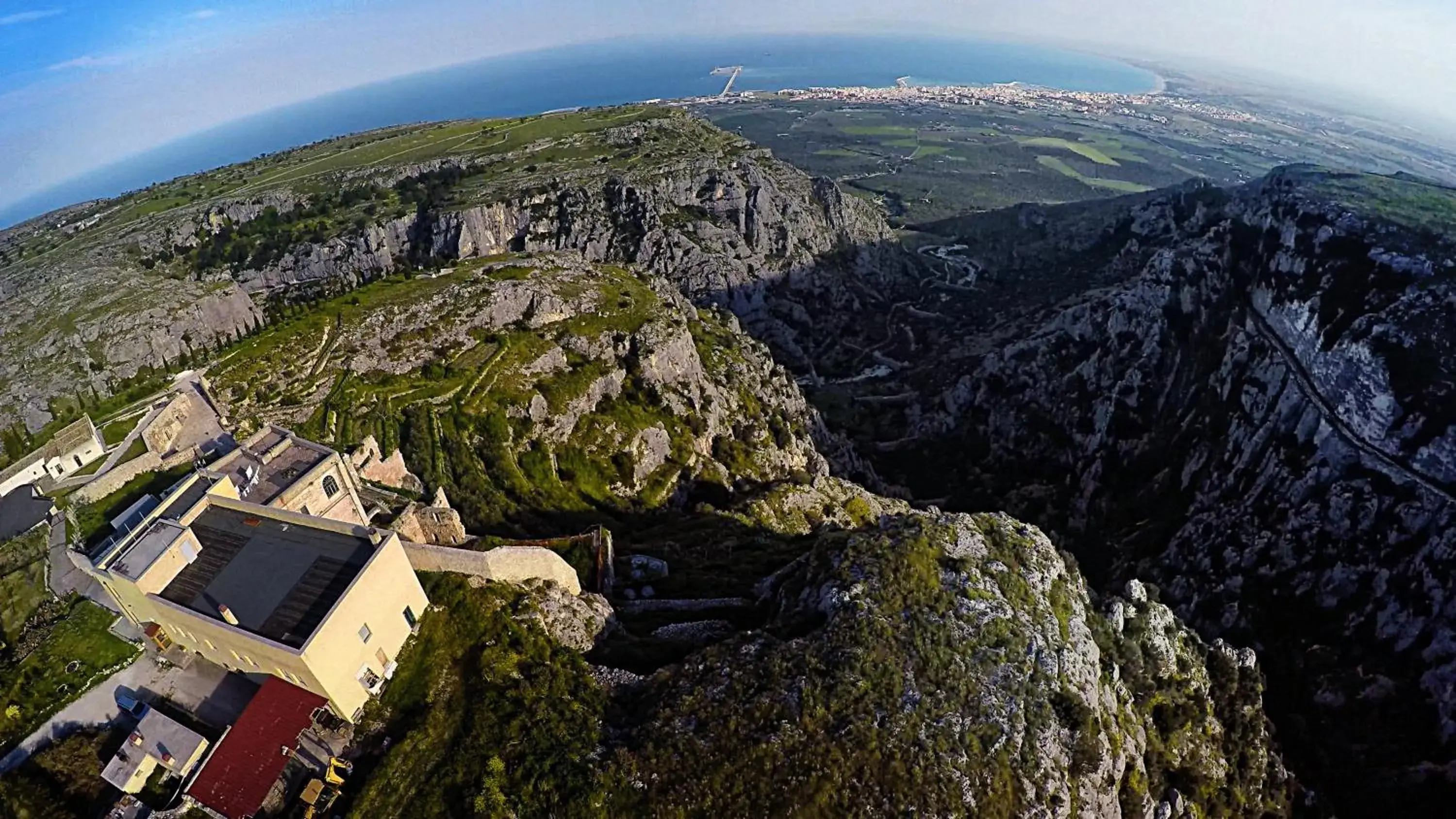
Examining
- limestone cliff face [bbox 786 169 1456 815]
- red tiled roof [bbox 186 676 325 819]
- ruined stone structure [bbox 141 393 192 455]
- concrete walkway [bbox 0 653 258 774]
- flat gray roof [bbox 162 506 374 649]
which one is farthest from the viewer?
limestone cliff face [bbox 786 169 1456 815]

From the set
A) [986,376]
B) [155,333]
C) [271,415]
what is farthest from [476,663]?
[986,376]

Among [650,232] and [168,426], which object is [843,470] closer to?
[650,232]

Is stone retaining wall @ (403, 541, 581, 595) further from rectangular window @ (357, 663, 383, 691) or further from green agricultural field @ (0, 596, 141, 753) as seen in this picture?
green agricultural field @ (0, 596, 141, 753)

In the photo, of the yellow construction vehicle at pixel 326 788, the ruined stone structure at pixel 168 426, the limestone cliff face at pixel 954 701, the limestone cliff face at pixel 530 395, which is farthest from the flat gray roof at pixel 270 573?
the limestone cliff face at pixel 530 395

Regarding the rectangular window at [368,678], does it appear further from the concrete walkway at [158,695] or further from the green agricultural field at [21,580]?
the green agricultural field at [21,580]

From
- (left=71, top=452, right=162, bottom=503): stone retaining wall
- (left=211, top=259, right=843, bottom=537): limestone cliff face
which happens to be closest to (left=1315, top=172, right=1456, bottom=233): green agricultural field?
(left=211, top=259, right=843, bottom=537): limestone cliff face

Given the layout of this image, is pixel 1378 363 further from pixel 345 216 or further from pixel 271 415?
pixel 345 216
